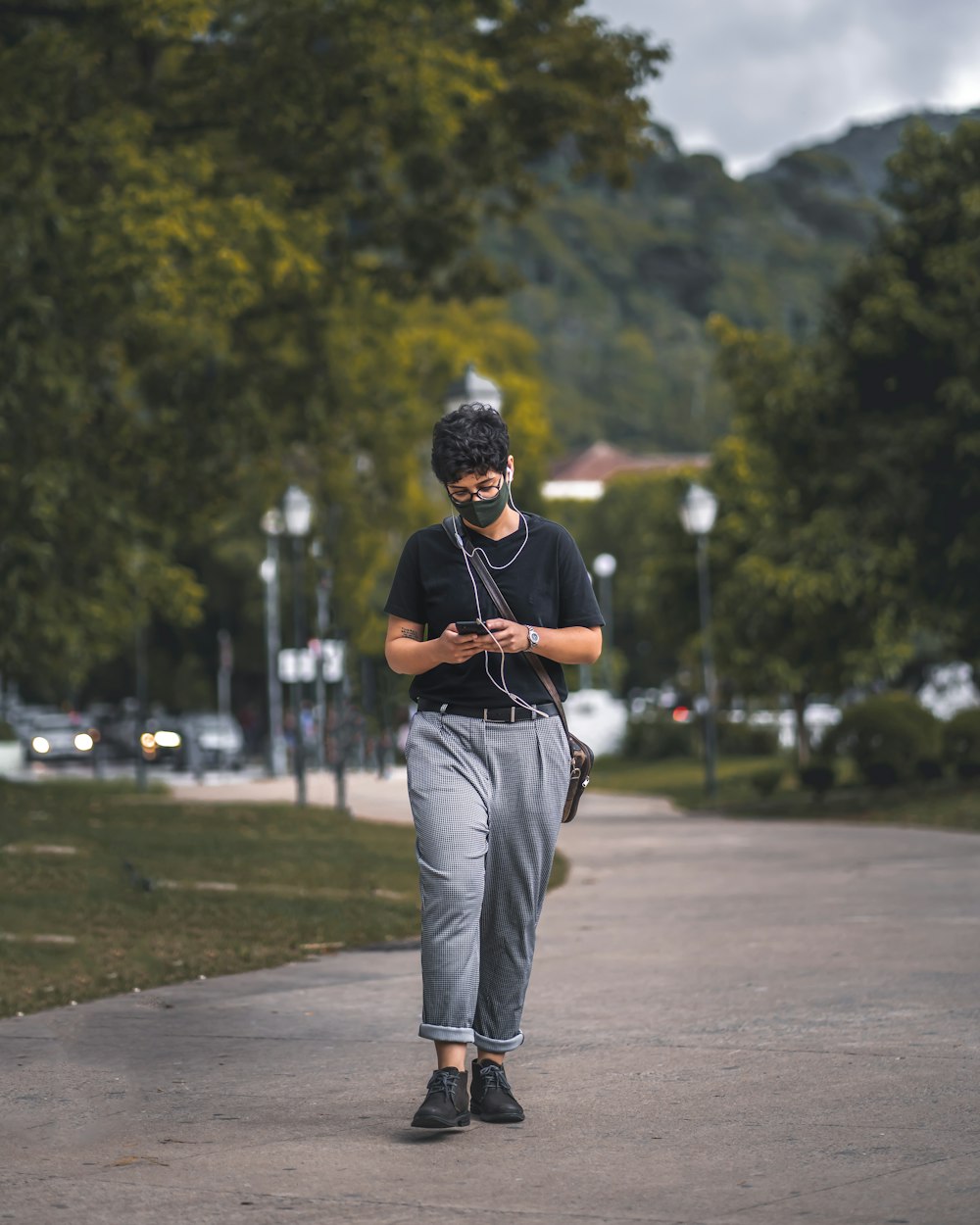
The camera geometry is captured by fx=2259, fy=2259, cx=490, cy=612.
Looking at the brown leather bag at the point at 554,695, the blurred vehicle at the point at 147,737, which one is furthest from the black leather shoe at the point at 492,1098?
the blurred vehicle at the point at 147,737

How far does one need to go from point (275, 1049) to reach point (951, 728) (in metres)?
22.1

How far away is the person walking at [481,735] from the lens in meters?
6.11

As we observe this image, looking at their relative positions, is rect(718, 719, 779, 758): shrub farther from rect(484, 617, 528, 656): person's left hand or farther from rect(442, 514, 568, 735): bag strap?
rect(484, 617, 528, 656): person's left hand

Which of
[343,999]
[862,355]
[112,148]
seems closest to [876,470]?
[862,355]

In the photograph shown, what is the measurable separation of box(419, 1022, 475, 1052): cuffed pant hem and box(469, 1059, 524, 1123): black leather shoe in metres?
0.20

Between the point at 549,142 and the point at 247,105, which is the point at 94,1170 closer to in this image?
the point at 247,105

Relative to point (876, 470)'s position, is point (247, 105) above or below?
above

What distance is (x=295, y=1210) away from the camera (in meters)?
5.08

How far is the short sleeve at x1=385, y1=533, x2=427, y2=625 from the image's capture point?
248 inches

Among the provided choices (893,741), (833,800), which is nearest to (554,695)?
(833,800)

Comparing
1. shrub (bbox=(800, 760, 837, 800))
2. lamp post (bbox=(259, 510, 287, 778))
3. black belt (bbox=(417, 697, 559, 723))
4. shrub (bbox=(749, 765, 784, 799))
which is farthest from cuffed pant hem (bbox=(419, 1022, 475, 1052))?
lamp post (bbox=(259, 510, 287, 778))

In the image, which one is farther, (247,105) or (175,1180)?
(247,105)

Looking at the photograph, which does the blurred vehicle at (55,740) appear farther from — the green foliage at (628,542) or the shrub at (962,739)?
the green foliage at (628,542)

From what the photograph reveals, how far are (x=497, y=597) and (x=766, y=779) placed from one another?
24.4 m
